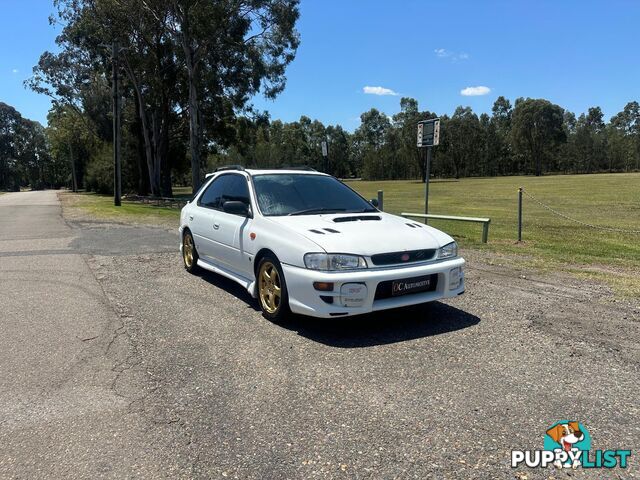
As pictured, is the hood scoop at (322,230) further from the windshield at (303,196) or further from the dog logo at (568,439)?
the dog logo at (568,439)

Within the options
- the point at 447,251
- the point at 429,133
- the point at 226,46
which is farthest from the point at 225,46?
the point at 447,251

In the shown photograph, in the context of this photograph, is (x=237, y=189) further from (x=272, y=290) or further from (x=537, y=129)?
(x=537, y=129)

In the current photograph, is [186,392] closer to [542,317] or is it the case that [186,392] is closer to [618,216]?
[542,317]

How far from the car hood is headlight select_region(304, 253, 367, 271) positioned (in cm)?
5

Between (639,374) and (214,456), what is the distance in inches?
130

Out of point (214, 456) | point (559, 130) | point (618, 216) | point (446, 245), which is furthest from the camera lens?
point (559, 130)

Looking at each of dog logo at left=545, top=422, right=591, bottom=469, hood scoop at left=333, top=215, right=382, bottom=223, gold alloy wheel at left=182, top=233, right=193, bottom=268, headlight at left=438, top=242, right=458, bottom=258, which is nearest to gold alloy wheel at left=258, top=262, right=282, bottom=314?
hood scoop at left=333, top=215, right=382, bottom=223


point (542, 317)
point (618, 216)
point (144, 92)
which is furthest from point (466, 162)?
point (542, 317)

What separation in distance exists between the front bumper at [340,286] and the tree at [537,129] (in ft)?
336

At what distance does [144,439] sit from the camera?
9.83 feet

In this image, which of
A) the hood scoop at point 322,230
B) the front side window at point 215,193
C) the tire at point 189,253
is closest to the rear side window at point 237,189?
the front side window at point 215,193

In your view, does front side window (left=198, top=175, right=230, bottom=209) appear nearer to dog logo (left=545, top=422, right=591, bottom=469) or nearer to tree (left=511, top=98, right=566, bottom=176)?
dog logo (left=545, top=422, right=591, bottom=469)

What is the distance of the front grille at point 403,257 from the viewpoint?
15.5 feet

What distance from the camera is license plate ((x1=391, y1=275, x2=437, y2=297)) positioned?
4.73 meters
